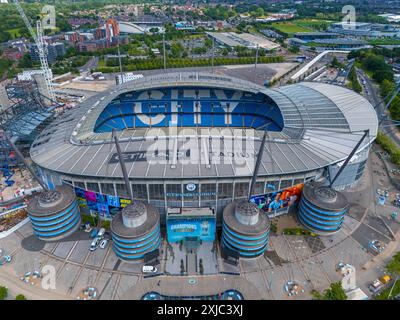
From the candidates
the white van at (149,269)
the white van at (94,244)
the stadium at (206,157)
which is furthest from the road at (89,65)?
the white van at (149,269)

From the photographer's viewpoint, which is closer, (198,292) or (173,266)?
(198,292)

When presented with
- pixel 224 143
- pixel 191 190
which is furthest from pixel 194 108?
pixel 191 190

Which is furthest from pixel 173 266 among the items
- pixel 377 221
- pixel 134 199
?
pixel 377 221

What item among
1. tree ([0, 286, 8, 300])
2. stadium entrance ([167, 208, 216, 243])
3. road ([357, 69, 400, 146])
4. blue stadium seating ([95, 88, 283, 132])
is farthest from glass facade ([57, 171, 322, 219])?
road ([357, 69, 400, 146])

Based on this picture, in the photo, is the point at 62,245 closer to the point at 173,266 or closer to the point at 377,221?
the point at 173,266

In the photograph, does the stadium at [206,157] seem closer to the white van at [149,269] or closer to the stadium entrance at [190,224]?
the stadium entrance at [190,224]

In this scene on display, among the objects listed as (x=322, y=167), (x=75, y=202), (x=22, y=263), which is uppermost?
(x=322, y=167)

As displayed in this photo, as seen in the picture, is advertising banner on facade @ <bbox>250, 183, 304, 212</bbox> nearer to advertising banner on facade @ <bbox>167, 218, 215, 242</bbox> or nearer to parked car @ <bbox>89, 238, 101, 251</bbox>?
advertising banner on facade @ <bbox>167, 218, 215, 242</bbox>

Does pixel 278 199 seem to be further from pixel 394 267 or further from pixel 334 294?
pixel 394 267
